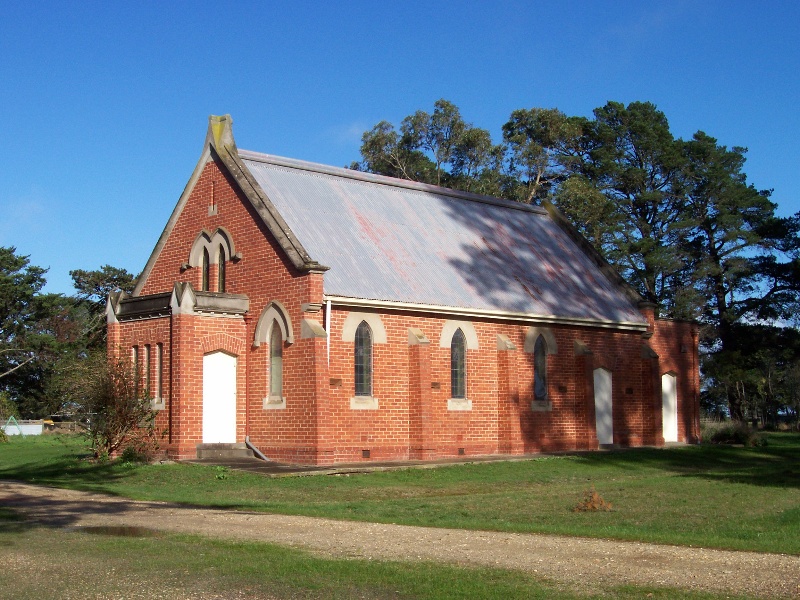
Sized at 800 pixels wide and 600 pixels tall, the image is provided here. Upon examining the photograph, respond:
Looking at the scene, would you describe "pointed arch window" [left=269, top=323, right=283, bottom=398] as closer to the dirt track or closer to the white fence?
the dirt track

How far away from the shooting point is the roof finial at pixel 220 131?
32.2 meters

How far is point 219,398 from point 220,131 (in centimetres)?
875

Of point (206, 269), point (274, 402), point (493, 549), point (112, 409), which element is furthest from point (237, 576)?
point (206, 269)

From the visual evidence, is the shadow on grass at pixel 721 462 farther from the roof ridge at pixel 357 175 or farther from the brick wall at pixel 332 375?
the roof ridge at pixel 357 175

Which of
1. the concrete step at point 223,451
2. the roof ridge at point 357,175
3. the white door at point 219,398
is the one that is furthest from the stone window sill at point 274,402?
the roof ridge at point 357,175

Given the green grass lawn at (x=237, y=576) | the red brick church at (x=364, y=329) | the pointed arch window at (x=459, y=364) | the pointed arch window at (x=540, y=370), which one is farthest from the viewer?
the pointed arch window at (x=540, y=370)

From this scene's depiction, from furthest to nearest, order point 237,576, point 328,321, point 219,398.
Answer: point 219,398 < point 328,321 < point 237,576

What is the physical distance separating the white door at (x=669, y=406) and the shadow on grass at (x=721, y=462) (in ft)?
5.07

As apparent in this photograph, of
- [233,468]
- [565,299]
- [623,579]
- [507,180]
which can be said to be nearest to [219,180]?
[233,468]

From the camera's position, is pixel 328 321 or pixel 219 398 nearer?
pixel 328 321

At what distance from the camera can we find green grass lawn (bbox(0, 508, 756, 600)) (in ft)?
32.9

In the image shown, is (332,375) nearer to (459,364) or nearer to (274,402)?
(274,402)

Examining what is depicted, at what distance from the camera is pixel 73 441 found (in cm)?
4481

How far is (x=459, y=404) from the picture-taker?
1271 inches
